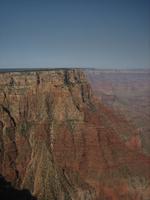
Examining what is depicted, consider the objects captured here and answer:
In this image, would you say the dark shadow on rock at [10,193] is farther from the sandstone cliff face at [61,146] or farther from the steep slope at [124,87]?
the steep slope at [124,87]

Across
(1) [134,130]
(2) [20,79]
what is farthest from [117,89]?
(2) [20,79]

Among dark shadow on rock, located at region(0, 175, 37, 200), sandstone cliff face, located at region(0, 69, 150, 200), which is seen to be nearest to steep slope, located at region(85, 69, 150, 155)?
sandstone cliff face, located at region(0, 69, 150, 200)

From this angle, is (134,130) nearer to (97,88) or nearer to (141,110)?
(141,110)

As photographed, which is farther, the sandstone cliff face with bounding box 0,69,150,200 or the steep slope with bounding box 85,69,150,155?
the steep slope with bounding box 85,69,150,155

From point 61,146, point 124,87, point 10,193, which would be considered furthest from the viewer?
point 124,87

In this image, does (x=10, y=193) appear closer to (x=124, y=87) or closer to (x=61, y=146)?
(x=61, y=146)

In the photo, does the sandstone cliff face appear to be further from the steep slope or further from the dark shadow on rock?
the steep slope

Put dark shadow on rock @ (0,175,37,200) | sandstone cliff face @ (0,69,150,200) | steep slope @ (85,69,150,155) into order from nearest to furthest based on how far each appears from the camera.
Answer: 1. dark shadow on rock @ (0,175,37,200)
2. sandstone cliff face @ (0,69,150,200)
3. steep slope @ (85,69,150,155)

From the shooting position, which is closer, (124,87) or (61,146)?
(61,146)

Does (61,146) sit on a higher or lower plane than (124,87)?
lower

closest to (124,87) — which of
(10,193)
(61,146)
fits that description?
(61,146)
